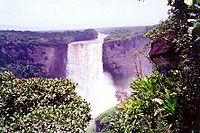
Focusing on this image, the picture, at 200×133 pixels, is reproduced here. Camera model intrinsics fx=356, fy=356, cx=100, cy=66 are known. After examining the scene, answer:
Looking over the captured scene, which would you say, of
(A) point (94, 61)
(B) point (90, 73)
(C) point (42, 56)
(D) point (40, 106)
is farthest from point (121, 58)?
(D) point (40, 106)

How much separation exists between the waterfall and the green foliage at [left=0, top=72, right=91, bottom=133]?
117 feet

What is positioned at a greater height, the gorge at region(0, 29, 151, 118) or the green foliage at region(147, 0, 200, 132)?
the green foliage at region(147, 0, 200, 132)

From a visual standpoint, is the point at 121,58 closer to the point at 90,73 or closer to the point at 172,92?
the point at 90,73

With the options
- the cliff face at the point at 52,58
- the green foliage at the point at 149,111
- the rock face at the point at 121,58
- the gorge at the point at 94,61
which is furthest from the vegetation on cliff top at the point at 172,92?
the cliff face at the point at 52,58

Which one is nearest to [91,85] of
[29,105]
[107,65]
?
[107,65]

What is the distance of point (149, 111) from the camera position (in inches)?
382

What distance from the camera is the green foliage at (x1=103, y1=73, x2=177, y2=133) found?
874cm

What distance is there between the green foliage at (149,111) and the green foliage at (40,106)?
118 centimetres

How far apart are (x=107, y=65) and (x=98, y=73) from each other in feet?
16.7

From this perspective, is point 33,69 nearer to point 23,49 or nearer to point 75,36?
point 23,49

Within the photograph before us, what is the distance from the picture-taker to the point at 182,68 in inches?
360

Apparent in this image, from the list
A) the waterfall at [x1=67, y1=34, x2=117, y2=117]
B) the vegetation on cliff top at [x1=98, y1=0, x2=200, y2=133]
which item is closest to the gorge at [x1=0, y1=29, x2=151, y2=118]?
the waterfall at [x1=67, y1=34, x2=117, y2=117]

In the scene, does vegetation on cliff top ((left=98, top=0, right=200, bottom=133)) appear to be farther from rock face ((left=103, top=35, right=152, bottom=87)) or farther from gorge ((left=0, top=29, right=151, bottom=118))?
rock face ((left=103, top=35, right=152, bottom=87))

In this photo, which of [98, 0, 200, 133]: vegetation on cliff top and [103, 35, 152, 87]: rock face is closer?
[98, 0, 200, 133]: vegetation on cliff top
